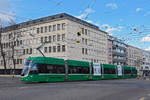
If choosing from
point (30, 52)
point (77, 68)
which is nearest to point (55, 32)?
point (30, 52)

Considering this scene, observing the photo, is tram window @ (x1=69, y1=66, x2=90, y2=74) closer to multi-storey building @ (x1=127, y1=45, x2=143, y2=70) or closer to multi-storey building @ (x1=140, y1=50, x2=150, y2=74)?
multi-storey building @ (x1=127, y1=45, x2=143, y2=70)

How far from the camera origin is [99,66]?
33656mm

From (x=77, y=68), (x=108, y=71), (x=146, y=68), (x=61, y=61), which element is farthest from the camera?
(x=146, y=68)

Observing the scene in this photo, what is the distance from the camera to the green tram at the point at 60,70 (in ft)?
70.4

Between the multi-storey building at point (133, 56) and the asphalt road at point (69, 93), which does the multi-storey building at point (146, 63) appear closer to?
the multi-storey building at point (133, 56)

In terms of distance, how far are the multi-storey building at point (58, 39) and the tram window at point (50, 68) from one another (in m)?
20.5

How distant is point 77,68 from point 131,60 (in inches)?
2631

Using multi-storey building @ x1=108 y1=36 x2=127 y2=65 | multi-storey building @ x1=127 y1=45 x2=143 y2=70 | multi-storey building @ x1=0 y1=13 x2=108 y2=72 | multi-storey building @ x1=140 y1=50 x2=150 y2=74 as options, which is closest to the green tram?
multi-storey building @ x1=0 y1=13 x2=108 y2=72

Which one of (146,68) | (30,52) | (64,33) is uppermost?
(64,33)

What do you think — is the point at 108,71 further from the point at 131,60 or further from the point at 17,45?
the point at 131,60

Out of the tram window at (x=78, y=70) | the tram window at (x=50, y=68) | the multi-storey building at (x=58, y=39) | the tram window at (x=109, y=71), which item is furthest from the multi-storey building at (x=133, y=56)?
the tram window at (x=50, y=68)

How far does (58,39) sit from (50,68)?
27203mm

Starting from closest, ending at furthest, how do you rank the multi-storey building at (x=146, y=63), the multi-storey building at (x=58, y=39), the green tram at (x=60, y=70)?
the green tram at (x=60, y=70) < the multi-storey building at (x=58, y=39) < the multi-storey building at (x=146, y=63)

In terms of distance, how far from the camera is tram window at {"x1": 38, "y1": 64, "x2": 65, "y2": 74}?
22175 millimetres
